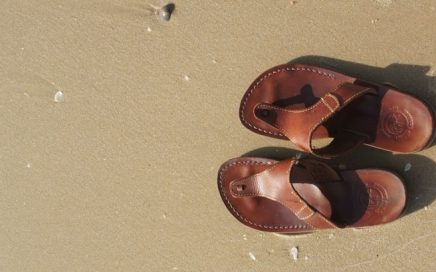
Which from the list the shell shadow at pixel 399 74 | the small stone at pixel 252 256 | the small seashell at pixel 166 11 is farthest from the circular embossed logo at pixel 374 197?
the small seashell at pixel 166 11

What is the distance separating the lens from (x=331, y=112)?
1506 mm

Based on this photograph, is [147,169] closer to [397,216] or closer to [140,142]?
[140,142]

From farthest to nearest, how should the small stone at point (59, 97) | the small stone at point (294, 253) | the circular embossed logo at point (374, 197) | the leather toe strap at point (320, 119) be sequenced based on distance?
1. the small stone at point (59, 97)
2. the small stone at point (294, 253)
3. the circular embossed logo at point (374, 197)
4. the leather toe strap at point (320, 119)

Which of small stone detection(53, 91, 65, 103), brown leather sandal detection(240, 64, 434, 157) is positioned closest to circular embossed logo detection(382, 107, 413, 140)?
brown leather sandal detection(240, 64, 434, 157)

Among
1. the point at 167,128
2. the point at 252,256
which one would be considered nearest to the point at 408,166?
the point at 252,256

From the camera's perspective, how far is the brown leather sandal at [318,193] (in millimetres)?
1598

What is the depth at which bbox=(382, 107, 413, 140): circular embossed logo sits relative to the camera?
1.59 m

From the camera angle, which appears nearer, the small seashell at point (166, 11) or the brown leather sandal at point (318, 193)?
the brown leather sandal at point (318, 193)

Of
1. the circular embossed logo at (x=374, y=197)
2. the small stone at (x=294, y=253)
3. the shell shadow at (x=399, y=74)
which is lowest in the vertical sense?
the small stone at (x=294, y=253)

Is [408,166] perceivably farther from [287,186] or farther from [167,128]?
[167,128]

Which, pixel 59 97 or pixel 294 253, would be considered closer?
pixel 294 253

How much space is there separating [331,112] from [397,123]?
0.26 meters

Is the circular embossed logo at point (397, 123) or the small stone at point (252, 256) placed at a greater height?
the circular embossed logo at point (397, 123)

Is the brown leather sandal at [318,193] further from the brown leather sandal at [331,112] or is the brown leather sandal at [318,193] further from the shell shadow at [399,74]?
the shell shadow at [399,74]
